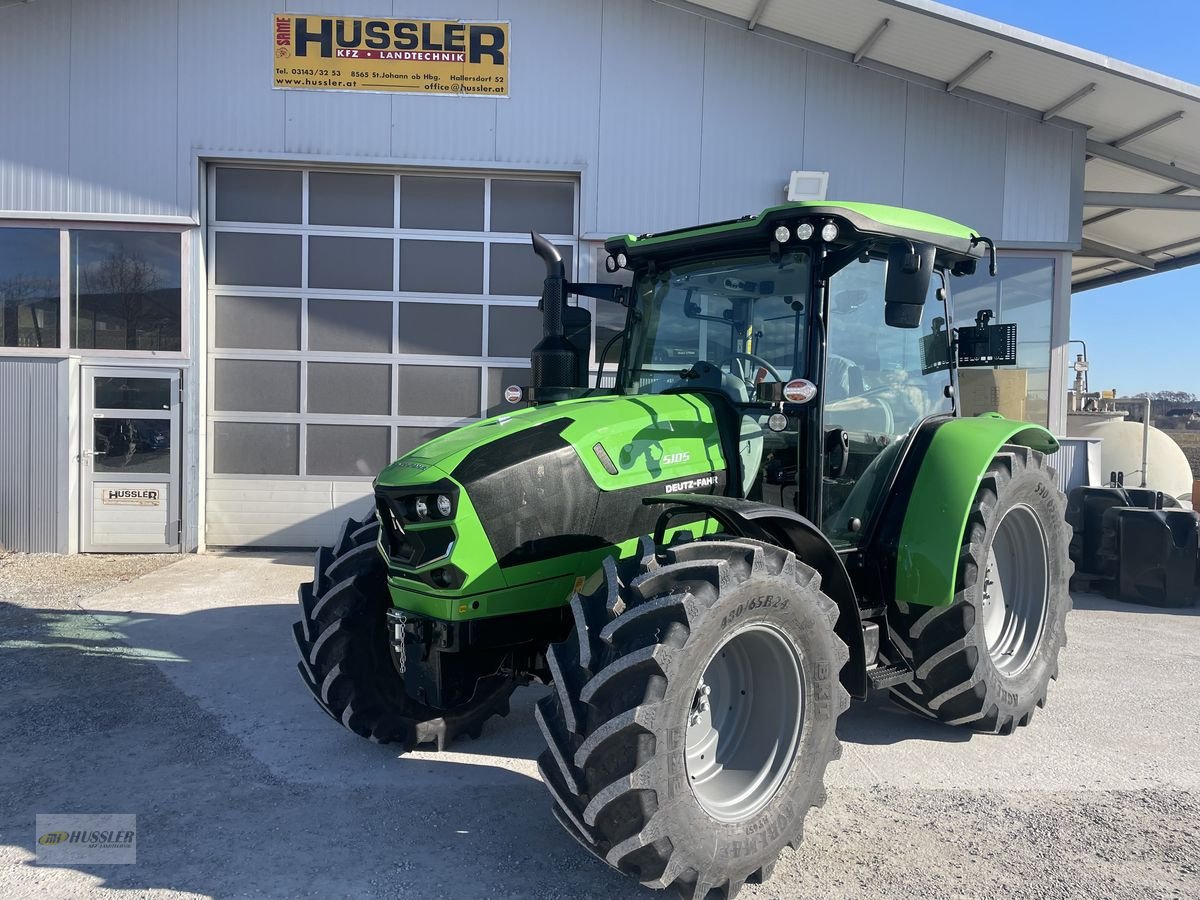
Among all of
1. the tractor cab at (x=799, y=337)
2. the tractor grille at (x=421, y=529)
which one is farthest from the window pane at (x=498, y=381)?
the tractor grille at (x=421, y=529)

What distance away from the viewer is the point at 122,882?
305 cm

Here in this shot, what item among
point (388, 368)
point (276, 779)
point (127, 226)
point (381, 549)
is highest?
point (127, 226)

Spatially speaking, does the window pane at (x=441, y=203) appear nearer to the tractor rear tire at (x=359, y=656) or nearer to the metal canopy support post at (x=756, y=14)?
the metal canopy support post at (x=756, y=14)

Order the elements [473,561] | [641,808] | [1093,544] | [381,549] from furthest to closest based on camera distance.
→ [1093,544] → [381,549] → [473,561] → [641,808]

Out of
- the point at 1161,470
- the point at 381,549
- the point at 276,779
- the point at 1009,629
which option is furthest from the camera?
the point at 1161,470

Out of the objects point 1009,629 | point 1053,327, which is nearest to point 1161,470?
point 1053,327

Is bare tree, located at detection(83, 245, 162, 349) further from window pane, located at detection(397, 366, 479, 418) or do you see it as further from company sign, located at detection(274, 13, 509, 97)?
window pane, located at detection(397, 366, 479, 418)

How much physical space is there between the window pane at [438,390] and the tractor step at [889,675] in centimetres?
617

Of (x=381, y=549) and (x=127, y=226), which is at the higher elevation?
(x=127, y=226)

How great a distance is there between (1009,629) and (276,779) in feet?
12.9

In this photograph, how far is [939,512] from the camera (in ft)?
13.5

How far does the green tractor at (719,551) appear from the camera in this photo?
2.84m

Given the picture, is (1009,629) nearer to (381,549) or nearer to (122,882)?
(381,549)

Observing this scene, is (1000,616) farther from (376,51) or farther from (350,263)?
(376,51)
